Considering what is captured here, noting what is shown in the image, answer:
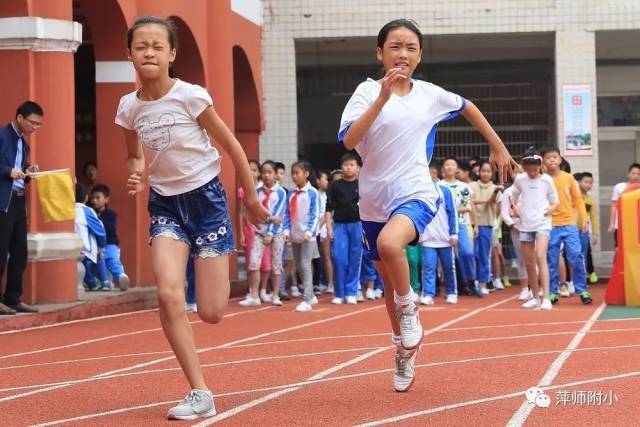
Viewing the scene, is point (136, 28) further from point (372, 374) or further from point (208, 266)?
point (372, 374)

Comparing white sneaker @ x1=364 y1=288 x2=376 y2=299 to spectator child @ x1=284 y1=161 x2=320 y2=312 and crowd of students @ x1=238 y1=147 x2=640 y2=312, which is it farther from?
spectator child @ x1=284 y1=161 x2=320 y2=312

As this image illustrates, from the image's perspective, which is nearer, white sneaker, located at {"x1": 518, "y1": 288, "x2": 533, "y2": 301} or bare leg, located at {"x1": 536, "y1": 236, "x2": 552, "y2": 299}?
bare leg, located at {"x1": 536, "y1": 236, "x2": 552, "y2": 299}

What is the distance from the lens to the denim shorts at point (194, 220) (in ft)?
22.7

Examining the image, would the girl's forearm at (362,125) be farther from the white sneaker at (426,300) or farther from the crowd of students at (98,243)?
the white sneaker at (426,300)

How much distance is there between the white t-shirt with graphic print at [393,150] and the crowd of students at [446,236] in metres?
6.96

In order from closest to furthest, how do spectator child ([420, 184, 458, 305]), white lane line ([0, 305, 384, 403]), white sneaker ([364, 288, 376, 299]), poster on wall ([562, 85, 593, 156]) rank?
white lane line ([0, 305, 384, 403])
spectator child ([420, 184, 458, 305])
white sneaker ([364, 288, 376, 299])
poster on wall ([562, 85, 593, 156])

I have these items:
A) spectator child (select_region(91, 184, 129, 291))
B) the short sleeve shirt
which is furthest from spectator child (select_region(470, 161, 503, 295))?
spectator child (select_region(91, 184, 129, 291))

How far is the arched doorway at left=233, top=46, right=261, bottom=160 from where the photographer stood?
22.1 m

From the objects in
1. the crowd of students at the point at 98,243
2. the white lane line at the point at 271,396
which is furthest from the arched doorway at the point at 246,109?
the white lane line at the point at 271,396

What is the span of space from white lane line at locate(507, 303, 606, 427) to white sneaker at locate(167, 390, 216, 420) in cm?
145

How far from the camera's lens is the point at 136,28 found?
6902 mm

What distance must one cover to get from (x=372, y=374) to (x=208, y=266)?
1756 millimetres

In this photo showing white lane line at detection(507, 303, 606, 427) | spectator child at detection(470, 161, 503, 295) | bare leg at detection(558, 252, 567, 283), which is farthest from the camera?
spectator child at detection(470, 161, 503, 295)

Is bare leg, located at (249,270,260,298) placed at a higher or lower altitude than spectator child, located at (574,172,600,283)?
lower
